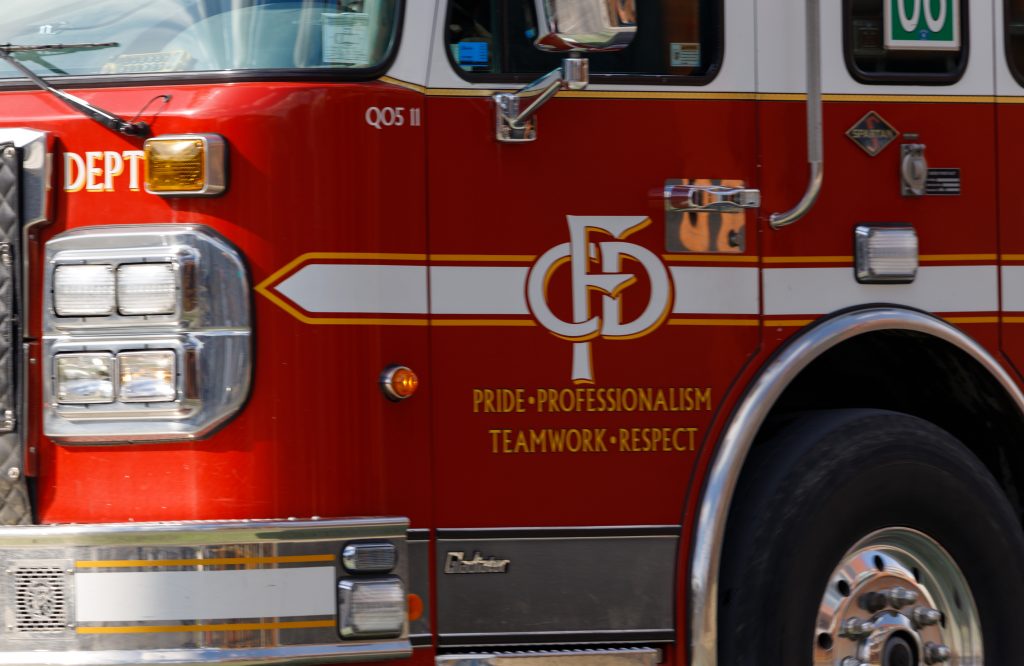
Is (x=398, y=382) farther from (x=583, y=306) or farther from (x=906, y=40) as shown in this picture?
(x=906, y=40)

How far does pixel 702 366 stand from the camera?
3887mm

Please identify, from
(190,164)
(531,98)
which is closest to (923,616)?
(531,98)

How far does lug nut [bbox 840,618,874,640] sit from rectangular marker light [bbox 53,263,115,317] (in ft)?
6.84

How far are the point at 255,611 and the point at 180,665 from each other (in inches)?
8.0

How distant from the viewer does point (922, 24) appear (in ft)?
13.7

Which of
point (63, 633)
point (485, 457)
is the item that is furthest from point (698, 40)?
point (63, 633)

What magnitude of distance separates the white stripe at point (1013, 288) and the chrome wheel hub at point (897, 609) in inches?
28.5

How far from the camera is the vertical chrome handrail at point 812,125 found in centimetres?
389

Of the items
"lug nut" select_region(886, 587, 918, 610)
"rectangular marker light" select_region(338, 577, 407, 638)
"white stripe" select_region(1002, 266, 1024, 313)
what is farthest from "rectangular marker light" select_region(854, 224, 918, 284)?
"rectangular marker light" select_region(338, 577, 407, 638)

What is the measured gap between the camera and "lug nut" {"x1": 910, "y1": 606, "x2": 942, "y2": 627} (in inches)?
159

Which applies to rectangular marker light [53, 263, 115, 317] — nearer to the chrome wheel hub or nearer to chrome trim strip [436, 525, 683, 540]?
chrome trim strip [436, 525, 683, 540]

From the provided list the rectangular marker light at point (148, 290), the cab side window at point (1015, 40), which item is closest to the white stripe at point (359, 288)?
the rectangular marker light at point (148, 290)

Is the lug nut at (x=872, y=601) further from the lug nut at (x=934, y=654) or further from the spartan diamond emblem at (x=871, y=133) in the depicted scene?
the spartan diamond emblem at (x=871, y=133)

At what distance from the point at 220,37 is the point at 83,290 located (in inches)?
27.5
